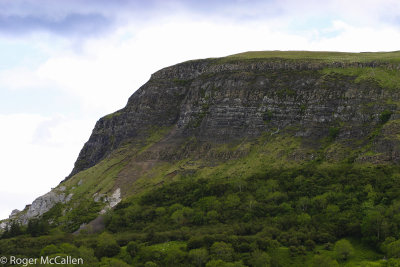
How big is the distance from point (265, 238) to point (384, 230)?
3343 centimetres

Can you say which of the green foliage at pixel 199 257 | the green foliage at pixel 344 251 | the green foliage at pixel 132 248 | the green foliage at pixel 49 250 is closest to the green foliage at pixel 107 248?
the green foliage at pixel 132 248

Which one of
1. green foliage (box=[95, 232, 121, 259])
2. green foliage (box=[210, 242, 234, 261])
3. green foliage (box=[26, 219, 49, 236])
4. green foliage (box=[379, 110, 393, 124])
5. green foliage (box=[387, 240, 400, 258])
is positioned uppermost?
green foliage (box=[379, 110, 393, 124])

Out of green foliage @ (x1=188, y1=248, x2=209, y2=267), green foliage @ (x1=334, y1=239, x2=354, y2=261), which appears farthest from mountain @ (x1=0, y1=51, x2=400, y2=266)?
green foliage @ (x1=334, y1=239, x2=354, y2=261)

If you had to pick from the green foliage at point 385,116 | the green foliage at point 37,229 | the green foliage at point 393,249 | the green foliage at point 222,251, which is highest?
the green foliage at point 385,116

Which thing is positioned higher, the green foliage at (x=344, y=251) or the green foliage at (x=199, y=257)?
the green foliage at (x=344, y=251)

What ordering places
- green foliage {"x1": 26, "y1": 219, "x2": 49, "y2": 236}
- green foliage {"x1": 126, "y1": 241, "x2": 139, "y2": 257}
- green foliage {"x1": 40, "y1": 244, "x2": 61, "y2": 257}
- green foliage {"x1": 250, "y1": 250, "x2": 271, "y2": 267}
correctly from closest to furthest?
green foliage {"x1": 250, "y1": 250, "x2": 271, "y2": 267}
green foliage {"x1": 40, "y1": 244, "x2": 61, "y2": 257}
green foliage {"x1": 126, "y1": 241, "x2": 139, "y2": 257}
green foliage {"x1": 26, "y1": 219, "x2": 49, "y2": 236}

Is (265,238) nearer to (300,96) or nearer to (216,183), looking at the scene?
(216,183)

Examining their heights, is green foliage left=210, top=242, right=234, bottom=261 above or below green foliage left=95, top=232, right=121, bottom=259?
above

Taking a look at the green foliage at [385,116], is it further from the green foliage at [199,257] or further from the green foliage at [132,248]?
the green foliage at [132,248]

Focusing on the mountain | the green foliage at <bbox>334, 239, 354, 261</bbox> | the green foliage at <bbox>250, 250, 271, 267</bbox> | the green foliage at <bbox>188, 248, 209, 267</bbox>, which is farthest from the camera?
the mountain

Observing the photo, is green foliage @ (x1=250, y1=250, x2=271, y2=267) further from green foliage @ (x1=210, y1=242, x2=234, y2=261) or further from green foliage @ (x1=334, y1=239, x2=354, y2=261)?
green foliage @ (x1=334, y1=239, x2=354, y2=261)

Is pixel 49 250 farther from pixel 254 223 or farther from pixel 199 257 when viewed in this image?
pixel 254 223

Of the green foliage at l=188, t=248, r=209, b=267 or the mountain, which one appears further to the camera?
the mountain

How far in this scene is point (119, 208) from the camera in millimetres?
182750
